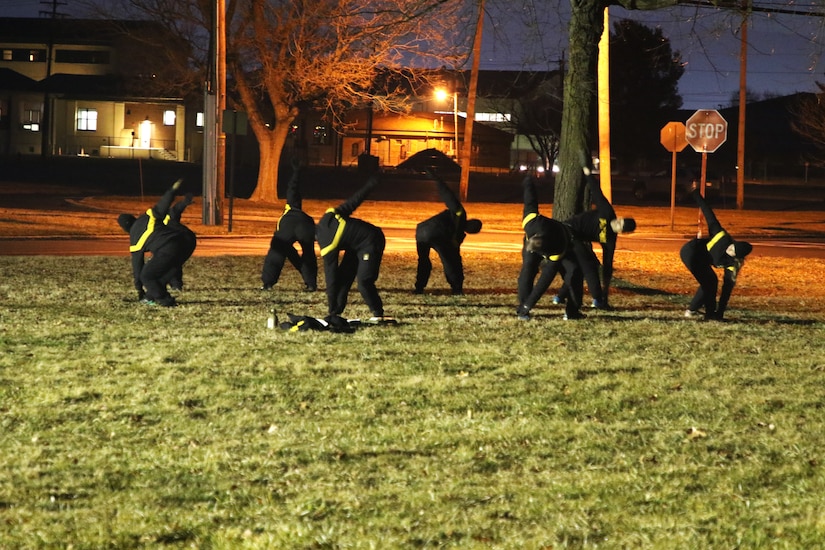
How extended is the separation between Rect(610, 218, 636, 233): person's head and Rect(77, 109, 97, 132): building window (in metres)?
66.6

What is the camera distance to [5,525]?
5469mm

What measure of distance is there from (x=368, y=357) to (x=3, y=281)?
6.98 metres

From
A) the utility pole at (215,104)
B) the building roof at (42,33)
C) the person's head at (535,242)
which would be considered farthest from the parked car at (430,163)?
the person's head at (535,242)

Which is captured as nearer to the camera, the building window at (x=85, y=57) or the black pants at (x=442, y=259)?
the black pants at (x=442, y=259)

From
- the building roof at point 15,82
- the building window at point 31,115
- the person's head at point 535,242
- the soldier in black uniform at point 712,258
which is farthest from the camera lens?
the building window at point 31,115

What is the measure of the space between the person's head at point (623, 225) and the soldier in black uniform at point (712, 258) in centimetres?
66

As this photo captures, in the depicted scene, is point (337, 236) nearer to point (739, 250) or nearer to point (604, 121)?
point (739, 250)

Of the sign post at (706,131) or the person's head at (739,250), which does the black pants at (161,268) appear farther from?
the sign post at (706,131)

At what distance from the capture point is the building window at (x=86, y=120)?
7494cm

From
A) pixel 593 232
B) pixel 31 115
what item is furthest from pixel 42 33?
pixel 593 232

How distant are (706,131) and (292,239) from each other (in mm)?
13969

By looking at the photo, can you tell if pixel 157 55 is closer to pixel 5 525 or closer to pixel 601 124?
pixel 601 124

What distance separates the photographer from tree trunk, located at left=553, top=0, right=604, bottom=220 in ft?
52.8

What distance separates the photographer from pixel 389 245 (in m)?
23.8
